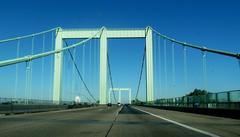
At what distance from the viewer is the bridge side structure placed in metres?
66.8

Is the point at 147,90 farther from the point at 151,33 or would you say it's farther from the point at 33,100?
the point at 33,100

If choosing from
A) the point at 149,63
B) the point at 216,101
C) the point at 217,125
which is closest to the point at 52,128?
the point at 217,125

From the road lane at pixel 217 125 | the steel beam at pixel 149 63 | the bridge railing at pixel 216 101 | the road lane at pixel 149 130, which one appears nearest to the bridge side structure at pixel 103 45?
the steel beam at pixel 149 63

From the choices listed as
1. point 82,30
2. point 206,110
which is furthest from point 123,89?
point 206,110

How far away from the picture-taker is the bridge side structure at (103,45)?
66750 millimetres

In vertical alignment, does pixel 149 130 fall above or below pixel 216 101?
below

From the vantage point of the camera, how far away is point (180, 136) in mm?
12820

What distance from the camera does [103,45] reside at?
258 feet

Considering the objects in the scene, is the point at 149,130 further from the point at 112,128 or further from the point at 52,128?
the point at 52,128

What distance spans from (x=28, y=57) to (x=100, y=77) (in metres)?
39.9

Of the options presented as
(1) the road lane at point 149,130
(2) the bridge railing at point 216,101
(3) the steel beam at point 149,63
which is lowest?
(1) the road lane at point 149,130

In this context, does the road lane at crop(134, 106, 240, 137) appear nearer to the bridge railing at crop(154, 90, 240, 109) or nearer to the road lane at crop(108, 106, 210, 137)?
the road lane at crop(108, 106, 210, 137)

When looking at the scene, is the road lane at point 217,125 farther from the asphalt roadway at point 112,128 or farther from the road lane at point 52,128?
the road lane at point 52,128

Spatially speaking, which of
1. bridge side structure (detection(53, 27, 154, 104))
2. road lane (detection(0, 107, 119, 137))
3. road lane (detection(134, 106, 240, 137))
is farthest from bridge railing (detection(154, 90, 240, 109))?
bridge side structure (detection(53, 27, 154, 104))
